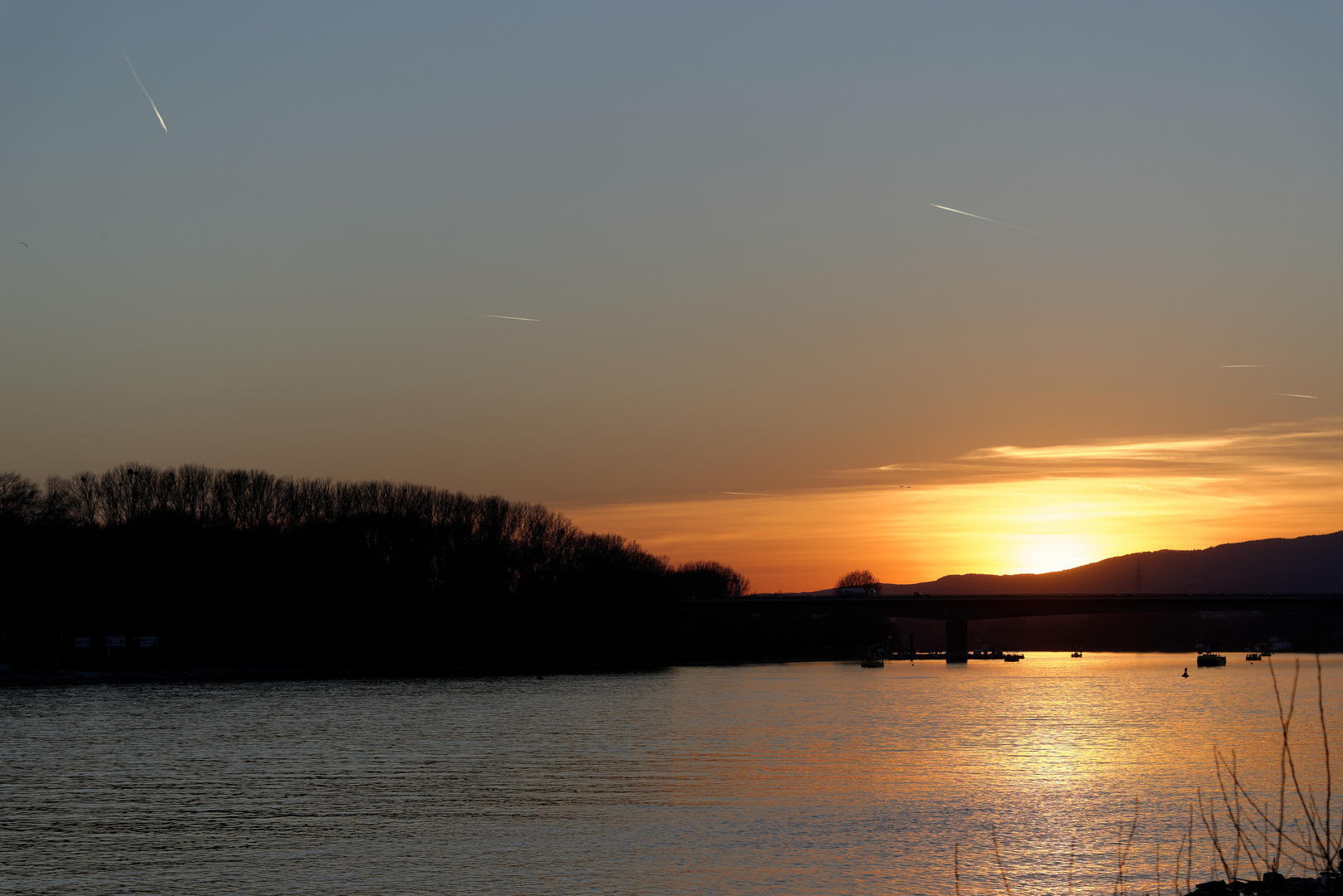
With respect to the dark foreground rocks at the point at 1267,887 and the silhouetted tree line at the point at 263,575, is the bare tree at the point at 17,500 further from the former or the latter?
the dark foreground rocks at the point at 1267,887

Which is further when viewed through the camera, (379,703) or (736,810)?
(379,703)

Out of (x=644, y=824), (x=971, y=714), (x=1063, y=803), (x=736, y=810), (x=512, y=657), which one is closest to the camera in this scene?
(x=644, y=824)

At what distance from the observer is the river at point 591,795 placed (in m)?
38.2

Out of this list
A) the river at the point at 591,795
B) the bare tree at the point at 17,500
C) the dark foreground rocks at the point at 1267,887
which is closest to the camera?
the dark foreground rocks at the point at 1267,887

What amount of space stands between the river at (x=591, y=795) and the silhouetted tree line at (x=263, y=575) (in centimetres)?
3860

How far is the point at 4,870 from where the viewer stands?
1473 inches

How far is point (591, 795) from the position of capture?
55.5 metres

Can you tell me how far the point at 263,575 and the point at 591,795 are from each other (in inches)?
4882

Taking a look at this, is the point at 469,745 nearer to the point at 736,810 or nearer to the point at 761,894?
the point at 736,810

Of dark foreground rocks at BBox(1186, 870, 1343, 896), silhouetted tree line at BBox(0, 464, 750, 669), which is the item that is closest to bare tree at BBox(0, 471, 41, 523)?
silhouetted tree line at BBox(0, 464, 750, 669)

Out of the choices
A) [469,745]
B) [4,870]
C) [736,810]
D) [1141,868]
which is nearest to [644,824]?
[736,810]

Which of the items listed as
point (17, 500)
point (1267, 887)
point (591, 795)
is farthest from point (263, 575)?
point (1267, 887)

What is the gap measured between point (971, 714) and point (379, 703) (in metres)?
55.5

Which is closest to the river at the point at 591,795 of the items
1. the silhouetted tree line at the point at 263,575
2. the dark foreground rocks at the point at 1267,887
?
the dark foreground rocks at the point at 1267,887
